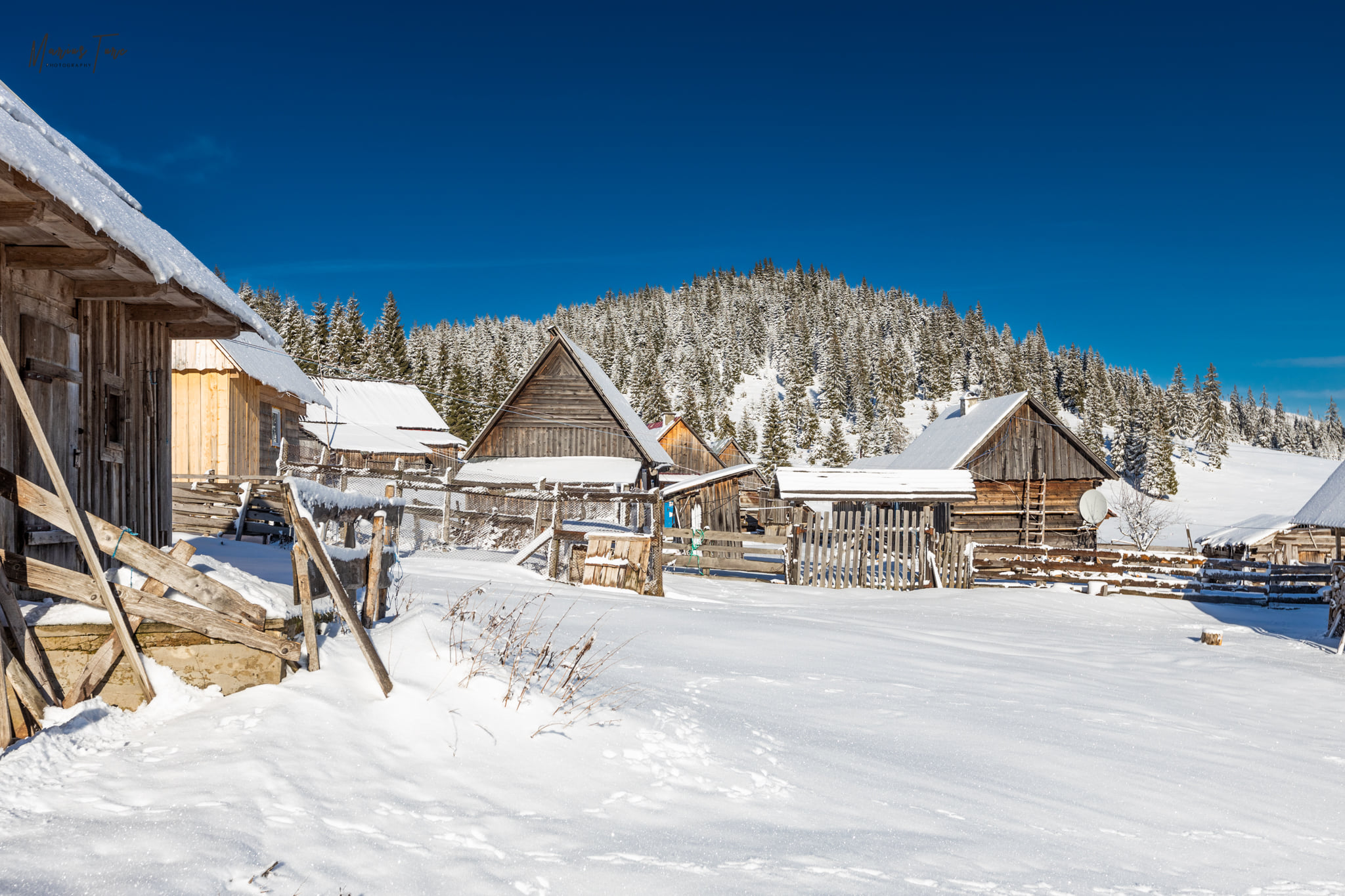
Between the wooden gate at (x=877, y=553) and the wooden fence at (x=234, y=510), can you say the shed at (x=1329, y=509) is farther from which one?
the wooden fence at (x=234, y=510)

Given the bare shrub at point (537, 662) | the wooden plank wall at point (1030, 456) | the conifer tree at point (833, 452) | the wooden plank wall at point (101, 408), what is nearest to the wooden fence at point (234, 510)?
the wooden plank wall at point (101, 408)

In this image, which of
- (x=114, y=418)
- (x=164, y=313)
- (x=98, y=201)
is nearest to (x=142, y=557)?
(x=98, y=201)

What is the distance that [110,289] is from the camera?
6.74 m

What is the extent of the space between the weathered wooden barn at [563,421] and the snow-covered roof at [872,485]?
10.3 metres

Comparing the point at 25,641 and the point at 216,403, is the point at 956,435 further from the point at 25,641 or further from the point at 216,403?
the point at 25,641

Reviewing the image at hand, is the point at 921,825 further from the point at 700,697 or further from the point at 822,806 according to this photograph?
the point at 700,697

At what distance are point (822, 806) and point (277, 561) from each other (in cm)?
767

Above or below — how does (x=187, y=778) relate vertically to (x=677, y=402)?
below

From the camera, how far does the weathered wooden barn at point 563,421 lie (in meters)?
31.8

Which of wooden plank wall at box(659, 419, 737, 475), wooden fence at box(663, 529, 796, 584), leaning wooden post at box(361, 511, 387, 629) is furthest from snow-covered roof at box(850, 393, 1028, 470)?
wooden plank wall at box(659, 419, 737, 475)

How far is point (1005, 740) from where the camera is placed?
6.94 meters

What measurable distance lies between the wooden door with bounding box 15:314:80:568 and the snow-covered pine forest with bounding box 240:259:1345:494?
47943mm

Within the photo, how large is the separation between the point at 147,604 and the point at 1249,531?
6468 cm

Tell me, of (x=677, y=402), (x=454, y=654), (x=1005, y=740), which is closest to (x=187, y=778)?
(x=454, y=654)
